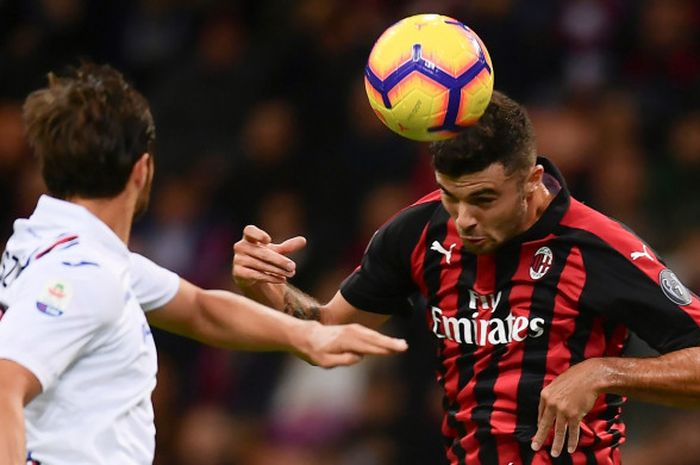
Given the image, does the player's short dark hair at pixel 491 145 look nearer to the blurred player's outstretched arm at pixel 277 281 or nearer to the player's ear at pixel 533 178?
the player's ear at pixel 533 178

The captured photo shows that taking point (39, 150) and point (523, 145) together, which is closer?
point (39, 150)

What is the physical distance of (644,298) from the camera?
163 inches

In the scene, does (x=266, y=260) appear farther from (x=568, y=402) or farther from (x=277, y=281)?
(x=568, y=402)

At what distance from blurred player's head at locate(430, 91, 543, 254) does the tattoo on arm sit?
72 centimetres

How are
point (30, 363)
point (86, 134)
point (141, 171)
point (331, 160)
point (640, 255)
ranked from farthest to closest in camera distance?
point (331, 160)
point (640, 255)
point (141, 171)
point (86, 134)
point (30, 363)

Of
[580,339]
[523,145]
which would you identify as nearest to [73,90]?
[523,145]

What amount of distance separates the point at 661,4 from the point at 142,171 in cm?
506

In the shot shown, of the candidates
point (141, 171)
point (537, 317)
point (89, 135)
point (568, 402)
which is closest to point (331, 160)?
point (537, 317)

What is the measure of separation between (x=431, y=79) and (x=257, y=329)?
0.91 meters

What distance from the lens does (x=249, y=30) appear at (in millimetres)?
9359

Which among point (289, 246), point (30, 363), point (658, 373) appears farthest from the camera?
point (289, 246)

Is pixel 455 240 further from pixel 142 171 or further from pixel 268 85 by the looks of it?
pixel 268 85

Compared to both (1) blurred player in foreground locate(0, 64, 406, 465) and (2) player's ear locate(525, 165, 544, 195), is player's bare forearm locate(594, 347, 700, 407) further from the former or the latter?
(1) blurred player in foreground locate(0, 64, 406, 465)

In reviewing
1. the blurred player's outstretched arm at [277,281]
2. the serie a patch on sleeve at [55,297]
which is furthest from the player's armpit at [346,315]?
the serie a patch on sleeve at [55,297]
